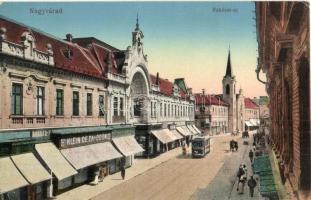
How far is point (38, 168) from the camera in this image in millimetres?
19359

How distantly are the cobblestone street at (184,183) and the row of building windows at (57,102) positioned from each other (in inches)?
236

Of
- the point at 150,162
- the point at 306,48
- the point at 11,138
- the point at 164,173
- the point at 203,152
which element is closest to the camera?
the point at 306,48

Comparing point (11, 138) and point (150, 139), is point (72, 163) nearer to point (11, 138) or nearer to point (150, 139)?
point (11, 138)

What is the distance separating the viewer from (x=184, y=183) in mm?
26047

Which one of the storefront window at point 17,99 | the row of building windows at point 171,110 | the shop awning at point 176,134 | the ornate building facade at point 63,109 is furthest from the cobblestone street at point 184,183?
the shop awning at point 176,134

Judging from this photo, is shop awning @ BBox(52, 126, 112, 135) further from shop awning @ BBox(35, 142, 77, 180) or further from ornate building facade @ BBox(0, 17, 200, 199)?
shop awning @ BBox(35, 142, 77, 180)

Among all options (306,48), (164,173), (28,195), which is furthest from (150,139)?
Result: (306,48)

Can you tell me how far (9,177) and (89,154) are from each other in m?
8.75

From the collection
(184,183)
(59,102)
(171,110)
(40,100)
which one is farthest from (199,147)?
(40,100)

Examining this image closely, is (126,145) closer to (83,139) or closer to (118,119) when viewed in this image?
(118,119)

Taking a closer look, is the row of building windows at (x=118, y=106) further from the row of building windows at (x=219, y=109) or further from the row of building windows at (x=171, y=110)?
the row of building windows at (x=219, y=109)

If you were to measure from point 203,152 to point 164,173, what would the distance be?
11716 mm

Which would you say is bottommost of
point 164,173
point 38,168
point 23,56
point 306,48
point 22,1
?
point 164,173

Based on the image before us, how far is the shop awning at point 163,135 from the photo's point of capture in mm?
42537
